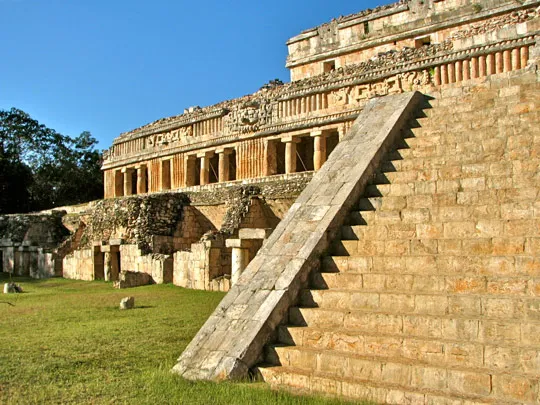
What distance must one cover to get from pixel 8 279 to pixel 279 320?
63.5 feet

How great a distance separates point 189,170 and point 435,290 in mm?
20908

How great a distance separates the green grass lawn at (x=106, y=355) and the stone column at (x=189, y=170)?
44.6 ft

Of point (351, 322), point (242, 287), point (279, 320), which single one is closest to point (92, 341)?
point (242, 287)

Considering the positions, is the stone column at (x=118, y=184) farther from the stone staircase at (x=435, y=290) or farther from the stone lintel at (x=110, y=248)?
the stone staircase at (x=435, y=290)

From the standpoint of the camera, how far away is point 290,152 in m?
21.8

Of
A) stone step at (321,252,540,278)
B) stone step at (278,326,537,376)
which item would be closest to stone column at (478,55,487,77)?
stone step at (321,252,540,278)

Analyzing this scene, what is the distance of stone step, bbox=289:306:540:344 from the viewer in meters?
5.14

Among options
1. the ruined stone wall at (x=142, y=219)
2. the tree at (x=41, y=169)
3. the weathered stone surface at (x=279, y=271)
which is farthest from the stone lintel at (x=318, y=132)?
the tree at (x=41, y=169)

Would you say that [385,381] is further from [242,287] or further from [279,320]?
[242,287]

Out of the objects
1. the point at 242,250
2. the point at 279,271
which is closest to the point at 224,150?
the point at 242,250

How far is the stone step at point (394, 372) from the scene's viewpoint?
4844 mm

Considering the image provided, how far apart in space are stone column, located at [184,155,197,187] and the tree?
793 inches

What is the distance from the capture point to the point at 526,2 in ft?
66.6

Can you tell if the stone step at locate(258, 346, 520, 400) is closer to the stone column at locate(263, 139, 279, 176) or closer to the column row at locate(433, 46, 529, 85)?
the column row at locate(433, 46, 529, 85)
